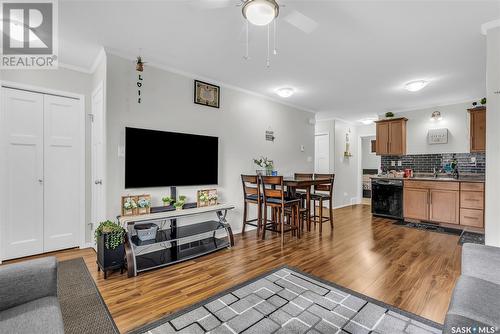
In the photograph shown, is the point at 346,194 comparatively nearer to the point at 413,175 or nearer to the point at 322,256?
the point at 413,175

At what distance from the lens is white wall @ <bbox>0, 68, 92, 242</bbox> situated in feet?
9.35

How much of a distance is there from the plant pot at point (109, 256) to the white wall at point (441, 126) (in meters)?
6.00

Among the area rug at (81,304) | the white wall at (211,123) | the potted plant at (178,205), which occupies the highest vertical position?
the white wall at (211,123)

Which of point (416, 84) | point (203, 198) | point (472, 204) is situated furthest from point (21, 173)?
point (472, 204)

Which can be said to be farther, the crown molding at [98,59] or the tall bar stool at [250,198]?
the tall bar stool at [250,198]

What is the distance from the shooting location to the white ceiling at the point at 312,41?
2041 millimetres

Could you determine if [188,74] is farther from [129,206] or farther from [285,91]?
[129,206]

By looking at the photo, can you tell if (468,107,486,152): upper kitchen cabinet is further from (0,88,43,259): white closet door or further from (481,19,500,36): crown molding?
(0,88,43,259): white closet door

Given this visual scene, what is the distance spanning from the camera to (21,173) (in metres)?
2.88

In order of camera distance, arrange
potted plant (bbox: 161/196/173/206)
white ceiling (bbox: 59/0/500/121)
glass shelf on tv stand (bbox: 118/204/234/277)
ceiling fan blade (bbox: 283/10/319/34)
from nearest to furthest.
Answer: ceiling fan blade (bbox: 283/10/319/34) < white ceiling (bbox: 59/0/500/121) < glass shelf on tv stand (bbox: 118/204/234/277) < potted plant (bbox: 161/196/173/206)

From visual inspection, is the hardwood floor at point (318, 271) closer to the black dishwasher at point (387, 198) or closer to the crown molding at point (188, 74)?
the black dishwasher at point (387, 198)

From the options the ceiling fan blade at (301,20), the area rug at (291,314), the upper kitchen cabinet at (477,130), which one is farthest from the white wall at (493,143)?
the upper kitchen cabinet at (477,130)

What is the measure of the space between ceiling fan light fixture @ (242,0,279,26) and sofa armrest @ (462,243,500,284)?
6.94 ft

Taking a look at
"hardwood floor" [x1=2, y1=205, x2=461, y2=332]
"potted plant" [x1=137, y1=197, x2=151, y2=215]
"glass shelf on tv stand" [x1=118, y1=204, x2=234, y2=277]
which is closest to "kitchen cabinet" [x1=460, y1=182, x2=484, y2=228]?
"hardwood floor" [x1=2, y1=205, x2=461, y2=332]
